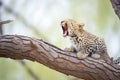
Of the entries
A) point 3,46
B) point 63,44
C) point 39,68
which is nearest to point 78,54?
point 3,46

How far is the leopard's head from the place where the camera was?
3172 millimetres

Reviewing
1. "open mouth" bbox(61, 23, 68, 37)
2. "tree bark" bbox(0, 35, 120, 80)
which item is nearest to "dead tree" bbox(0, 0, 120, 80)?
"tree bark" bbox(0, 35, 120, 80)

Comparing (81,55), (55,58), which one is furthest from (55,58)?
(81,55)

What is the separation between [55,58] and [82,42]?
0.25 metres

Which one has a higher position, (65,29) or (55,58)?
(65,29)

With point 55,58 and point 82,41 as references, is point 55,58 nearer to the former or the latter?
point 55,58

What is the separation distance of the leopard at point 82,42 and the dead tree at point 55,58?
0.20ft

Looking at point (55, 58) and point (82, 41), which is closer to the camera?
point (55, 58)

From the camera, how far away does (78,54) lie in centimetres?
315

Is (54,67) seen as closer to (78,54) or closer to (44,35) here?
(78,54)

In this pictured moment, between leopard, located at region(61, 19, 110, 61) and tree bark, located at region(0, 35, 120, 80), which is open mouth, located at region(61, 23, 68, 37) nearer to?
leopard, located at region(61, 19, 110, 61)

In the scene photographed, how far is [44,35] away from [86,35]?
2.22 metres

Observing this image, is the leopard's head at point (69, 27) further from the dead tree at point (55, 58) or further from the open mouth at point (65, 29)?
the dead tree at point (55, 58)

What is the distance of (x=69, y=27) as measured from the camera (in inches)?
126
